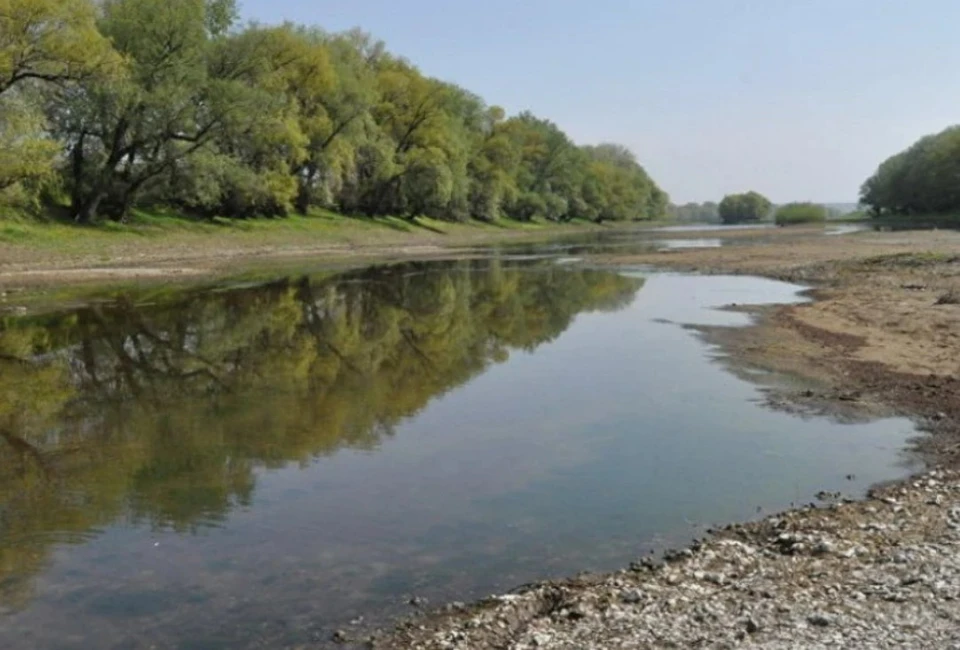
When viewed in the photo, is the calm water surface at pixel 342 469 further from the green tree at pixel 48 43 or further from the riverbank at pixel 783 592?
the green tree at pixel 48 43

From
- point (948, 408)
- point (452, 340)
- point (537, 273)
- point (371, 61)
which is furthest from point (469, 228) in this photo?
point (948, 408)

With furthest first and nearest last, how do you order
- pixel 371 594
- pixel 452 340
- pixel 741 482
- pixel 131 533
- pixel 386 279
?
pixel 386 279 < pixel 452 340 < pixel 741 482 < pixel 131 533 < pixel 371 594

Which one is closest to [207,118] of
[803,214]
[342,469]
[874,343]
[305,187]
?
[305,187]

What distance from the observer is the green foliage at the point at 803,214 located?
171125mm

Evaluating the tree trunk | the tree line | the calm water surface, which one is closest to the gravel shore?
the calm water surface

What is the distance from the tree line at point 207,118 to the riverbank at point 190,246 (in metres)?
1.83

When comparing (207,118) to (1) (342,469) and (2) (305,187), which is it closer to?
(2) (305,187)

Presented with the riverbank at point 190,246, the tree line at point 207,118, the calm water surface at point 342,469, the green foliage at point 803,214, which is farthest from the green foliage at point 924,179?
the calm water surface at point 342,469

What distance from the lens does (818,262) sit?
47.8 meters

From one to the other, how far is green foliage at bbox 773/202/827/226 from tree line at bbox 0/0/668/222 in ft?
329

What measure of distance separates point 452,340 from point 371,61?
7655 cm

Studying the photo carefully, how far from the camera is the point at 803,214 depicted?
563ft

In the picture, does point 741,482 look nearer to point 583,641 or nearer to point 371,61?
point 583,641

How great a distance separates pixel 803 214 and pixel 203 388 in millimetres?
171329
